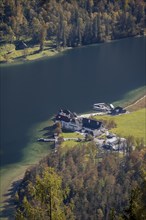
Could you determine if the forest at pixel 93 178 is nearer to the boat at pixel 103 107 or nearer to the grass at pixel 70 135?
the grass at pixel 70 135

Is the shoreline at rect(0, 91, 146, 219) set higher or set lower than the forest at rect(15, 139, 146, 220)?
lower

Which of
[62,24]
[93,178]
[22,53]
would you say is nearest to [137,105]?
[93,178]

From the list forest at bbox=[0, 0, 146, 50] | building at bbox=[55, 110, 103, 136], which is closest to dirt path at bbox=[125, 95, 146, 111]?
building at bbox=[55, 110, 103, 136]

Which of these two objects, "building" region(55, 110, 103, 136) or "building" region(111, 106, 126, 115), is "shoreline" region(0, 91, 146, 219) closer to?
"building" region(55, 110, 103, 136)

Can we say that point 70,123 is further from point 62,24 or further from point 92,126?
point 62,24

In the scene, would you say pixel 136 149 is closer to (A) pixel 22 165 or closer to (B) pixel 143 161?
(B) pixel 143 161

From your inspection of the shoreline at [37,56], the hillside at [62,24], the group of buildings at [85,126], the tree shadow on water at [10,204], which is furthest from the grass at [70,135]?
the hillside at [62,24]
